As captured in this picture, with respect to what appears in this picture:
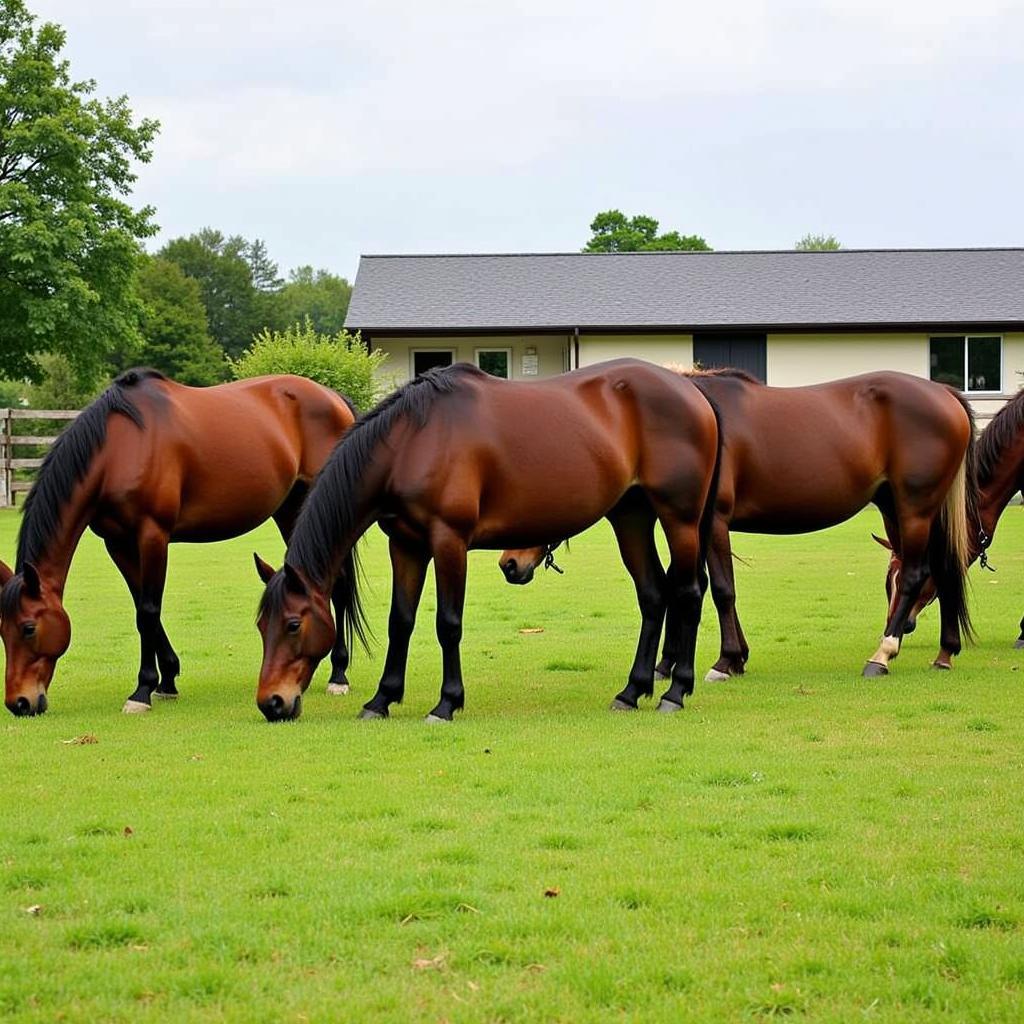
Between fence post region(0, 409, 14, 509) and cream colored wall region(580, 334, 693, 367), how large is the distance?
14920 mm

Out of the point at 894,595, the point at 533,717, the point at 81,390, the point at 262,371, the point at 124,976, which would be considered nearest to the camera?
the point at 124,976

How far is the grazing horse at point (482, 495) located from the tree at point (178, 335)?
67.7 meters

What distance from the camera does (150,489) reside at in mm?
9797

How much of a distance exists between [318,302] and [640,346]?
81.1 meters

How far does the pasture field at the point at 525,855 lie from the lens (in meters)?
4.17

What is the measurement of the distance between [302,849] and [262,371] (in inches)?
1237

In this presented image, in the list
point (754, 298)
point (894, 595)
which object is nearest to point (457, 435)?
point (894, 595)

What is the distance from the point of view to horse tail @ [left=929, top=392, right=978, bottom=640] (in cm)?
1126

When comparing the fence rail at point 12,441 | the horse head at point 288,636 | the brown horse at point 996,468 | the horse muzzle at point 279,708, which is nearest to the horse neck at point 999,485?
the brown horse at point 996,468

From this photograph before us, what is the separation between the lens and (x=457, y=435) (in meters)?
8.98

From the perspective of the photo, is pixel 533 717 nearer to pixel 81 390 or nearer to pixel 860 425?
pixel 860 425

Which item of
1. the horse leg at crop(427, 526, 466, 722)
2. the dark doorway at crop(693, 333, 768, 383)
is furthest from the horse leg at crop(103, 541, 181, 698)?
the dark doorway at crop(693, 333, 768, 383)

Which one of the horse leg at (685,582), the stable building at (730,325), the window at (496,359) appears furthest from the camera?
the window at (496,359)

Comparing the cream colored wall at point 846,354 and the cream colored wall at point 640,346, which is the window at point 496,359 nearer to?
the cream colored wall at point 640,346
